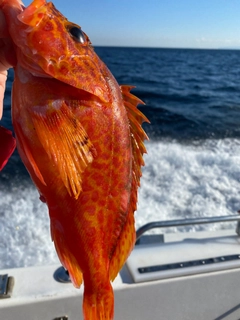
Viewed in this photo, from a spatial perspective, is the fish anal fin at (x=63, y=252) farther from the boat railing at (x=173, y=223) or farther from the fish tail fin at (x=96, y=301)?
the boat railing at (x=173, y=223)

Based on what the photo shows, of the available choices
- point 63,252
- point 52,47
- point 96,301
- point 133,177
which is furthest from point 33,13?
point 96,301

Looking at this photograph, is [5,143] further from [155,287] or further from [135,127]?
[155,287]

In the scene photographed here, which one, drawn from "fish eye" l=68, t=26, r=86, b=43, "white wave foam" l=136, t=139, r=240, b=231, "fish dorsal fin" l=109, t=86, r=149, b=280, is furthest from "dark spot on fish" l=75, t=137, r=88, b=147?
"white wave foam" l=136, t=139, r=240, b=231

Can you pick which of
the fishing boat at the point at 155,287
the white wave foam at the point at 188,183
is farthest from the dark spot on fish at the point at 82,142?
the white wave foam at the point at 188,183

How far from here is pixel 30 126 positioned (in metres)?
1.19

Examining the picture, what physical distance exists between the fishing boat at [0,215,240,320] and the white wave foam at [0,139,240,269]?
6.65ft

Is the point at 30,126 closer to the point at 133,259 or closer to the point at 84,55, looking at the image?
the point at 84,55

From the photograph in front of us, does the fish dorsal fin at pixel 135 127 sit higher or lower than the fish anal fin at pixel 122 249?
higher

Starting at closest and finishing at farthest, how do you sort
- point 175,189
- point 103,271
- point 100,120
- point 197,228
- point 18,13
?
point 18,13
point 100,120
point 103,271
point 197,228
point 175,189

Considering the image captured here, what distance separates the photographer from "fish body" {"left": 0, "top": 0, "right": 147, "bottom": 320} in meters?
1.18

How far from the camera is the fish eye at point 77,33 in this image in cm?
131

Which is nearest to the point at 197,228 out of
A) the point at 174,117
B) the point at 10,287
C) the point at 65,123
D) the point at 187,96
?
the point at 10,287

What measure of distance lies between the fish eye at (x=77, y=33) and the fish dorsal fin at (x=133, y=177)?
0.84 ft

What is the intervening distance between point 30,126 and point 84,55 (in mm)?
361
